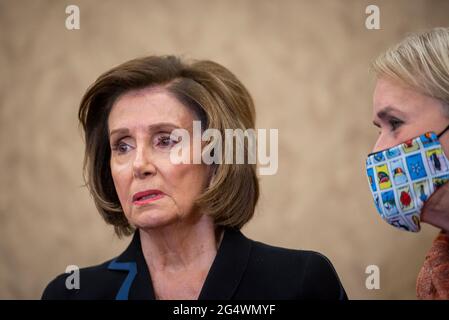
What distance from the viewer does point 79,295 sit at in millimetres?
2139

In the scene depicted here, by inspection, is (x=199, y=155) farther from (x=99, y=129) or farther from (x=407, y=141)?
(x=407, y=141)

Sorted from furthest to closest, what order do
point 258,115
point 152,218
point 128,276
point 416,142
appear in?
point 258,115 → point 128,276 → point 152,218 → point 416,142

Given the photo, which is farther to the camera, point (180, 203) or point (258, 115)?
point (258, 115)

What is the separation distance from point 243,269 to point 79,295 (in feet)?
2.10

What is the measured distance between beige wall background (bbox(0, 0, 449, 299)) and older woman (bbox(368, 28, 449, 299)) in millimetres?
921

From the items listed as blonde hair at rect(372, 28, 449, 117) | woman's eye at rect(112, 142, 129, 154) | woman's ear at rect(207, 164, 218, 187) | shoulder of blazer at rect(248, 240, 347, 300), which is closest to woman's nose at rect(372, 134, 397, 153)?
blonde hair at rect(372, 28, 449, 117)

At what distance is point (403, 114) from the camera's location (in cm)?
179

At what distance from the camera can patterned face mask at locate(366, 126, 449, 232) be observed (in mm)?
1743

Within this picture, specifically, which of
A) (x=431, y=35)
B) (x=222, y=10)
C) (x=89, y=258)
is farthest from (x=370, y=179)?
(x=89, y=258)

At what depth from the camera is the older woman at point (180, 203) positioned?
1.97 meters

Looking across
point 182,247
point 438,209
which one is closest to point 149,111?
point 182,247

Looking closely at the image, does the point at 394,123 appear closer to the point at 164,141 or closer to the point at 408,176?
the point at 408,176

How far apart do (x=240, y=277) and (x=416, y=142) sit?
0.76 metres

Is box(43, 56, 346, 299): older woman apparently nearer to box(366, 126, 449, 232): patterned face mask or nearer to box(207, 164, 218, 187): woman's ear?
box(207, 164, 218, 187): woman's ear
